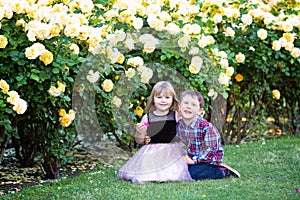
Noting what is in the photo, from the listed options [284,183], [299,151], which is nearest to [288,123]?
[299,151]

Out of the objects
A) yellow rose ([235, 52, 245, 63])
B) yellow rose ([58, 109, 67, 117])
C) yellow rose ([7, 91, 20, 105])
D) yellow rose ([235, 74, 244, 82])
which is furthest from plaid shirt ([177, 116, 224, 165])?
yellow rose ([235, 74, 244, 82])

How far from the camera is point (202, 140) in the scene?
407 centimetres

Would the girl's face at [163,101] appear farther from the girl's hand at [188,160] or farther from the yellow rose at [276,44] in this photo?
the yellow rose at [276,44]

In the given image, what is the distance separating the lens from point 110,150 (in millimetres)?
5219

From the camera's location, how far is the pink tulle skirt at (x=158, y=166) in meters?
3.95

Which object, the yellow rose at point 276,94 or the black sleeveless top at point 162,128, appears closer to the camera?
the black sleeveless top at point 162,128

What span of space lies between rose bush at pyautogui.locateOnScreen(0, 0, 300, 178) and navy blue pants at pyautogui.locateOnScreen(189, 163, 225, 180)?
936mm

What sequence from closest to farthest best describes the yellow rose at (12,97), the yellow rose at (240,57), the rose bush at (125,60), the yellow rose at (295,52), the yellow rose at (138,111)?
the yellow rose at (12,97) → the rose bush at (125,60) → the yellow rose at (138,111) → the yellow rose at (240,57) → the yellow rose at (295,52)

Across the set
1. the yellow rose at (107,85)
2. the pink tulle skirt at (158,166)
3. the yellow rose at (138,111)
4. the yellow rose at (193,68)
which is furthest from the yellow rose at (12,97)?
the yellow rose at (193,68)

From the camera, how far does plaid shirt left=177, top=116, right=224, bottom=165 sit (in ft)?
13.2

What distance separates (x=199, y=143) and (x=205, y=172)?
22 cm

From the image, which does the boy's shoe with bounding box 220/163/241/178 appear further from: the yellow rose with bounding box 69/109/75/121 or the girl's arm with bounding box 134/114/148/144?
the yellow rose with bounding box 69/109/75/121

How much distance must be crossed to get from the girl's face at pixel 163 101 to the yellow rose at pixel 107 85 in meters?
0.43

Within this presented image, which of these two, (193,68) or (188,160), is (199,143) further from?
(193,68)
